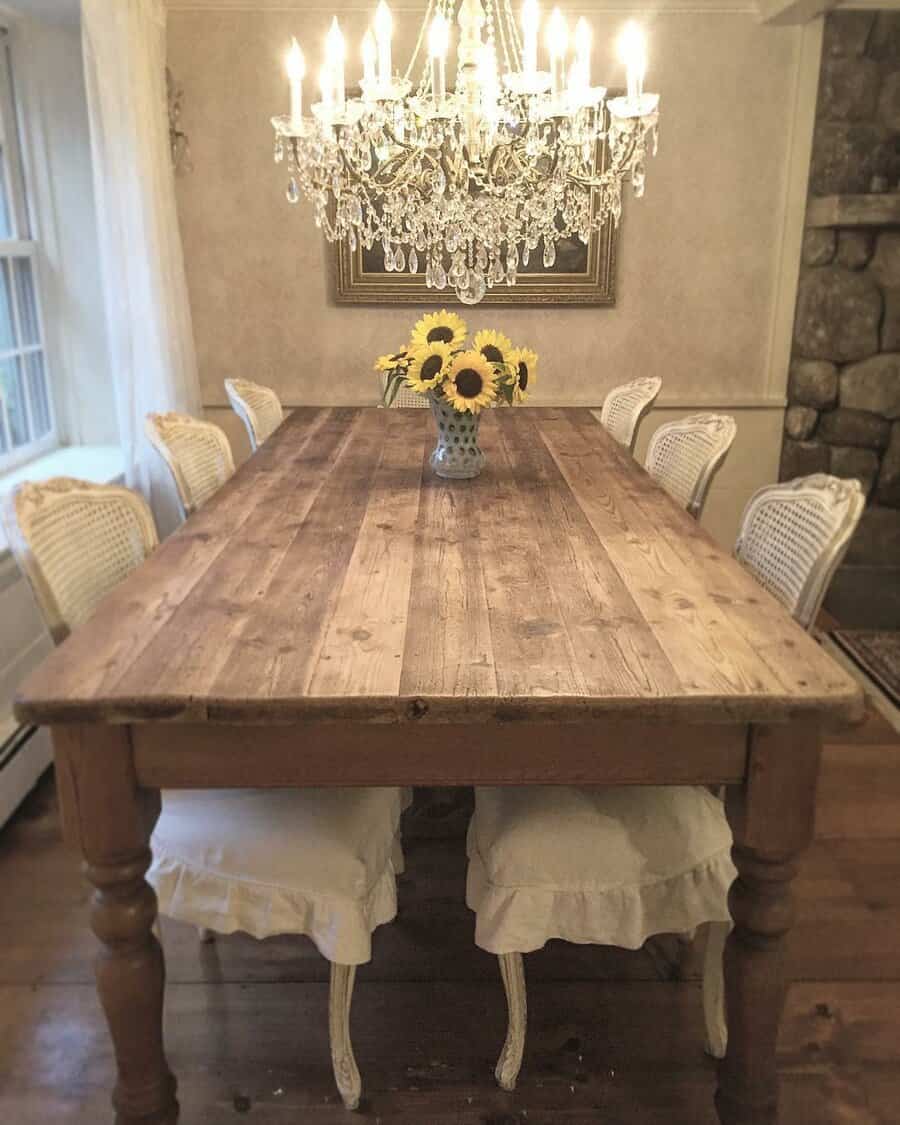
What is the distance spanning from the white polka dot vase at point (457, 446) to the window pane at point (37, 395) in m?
1.86

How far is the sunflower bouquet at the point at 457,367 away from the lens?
2070 mm

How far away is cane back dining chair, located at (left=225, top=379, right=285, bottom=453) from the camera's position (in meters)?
3.09

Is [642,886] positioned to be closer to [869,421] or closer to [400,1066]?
[400,1066]

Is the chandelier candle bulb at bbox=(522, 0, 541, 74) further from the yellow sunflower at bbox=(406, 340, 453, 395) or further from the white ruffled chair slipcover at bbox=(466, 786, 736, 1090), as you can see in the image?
the white ruffled chair slipcover at bbox=(466, 786, 736, 1090)

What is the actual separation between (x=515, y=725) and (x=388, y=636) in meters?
0.24

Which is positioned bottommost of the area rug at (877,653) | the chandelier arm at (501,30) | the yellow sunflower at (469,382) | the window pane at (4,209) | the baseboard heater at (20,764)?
the area rug at (877,653)

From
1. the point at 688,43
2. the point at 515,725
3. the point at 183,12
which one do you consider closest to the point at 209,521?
the point at 515,725

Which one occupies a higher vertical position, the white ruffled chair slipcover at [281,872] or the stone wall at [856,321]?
the stone wall at [856,321]

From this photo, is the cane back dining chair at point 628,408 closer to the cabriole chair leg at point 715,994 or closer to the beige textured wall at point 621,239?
the beige textured wall at point 621,239

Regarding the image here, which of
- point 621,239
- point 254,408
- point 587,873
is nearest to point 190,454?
point 254,408

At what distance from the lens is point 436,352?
2068 mm

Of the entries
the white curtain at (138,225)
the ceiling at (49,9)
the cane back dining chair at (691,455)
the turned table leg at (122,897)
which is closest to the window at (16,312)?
the ceiling at (49,9)

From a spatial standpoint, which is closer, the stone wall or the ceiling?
Answer: the ceiling

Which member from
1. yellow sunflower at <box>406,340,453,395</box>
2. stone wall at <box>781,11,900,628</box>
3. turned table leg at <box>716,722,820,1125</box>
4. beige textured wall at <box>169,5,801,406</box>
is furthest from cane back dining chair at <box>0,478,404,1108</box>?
stone wall at <box>781,11,900,628</box>
